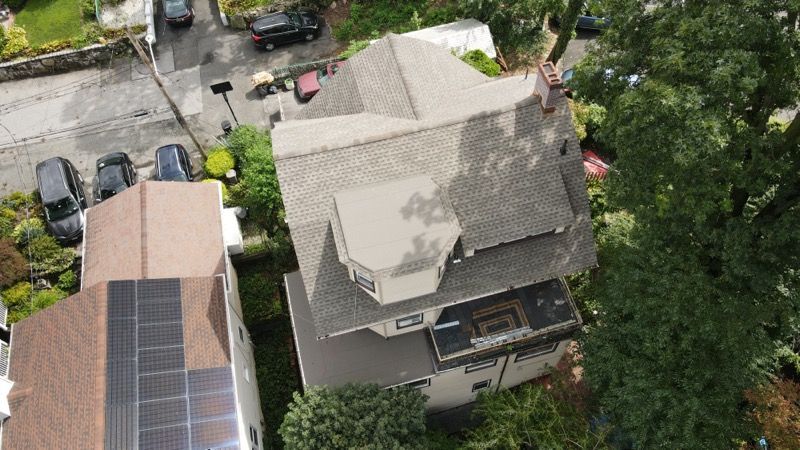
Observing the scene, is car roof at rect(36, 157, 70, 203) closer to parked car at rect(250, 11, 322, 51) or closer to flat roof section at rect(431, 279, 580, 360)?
parked car at rect(250, 11, 322, 51)

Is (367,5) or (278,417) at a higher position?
(367,5)

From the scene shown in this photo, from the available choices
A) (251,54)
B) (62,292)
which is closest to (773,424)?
(62,292)

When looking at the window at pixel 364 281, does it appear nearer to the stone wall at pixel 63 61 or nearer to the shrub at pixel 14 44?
the stone wall at pixel 63 61

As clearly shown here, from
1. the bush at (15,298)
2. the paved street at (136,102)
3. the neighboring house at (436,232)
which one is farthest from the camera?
the paved street at (136,102)

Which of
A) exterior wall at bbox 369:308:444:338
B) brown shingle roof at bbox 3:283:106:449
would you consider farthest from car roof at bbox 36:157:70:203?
exterior wall at bbox 369:308:444:338

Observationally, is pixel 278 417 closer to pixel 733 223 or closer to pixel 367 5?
pixel 733 223

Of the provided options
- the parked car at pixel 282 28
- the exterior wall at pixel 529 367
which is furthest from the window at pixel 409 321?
the parked car at pixel 282 28

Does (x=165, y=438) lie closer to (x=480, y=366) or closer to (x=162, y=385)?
(x=162, y=385)
